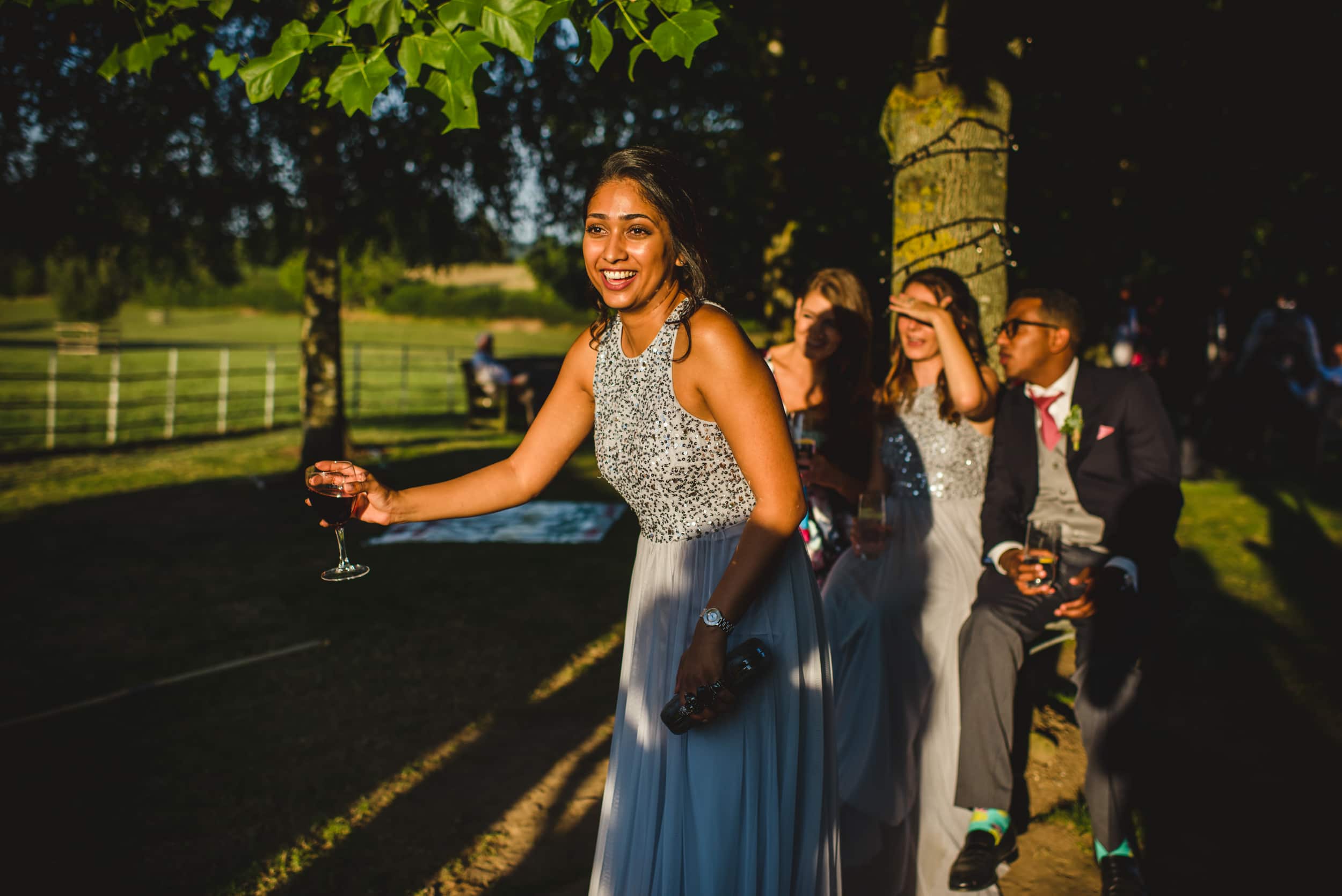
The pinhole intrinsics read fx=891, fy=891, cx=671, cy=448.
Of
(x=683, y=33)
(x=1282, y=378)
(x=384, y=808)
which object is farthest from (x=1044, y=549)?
(x=1282, y=378)

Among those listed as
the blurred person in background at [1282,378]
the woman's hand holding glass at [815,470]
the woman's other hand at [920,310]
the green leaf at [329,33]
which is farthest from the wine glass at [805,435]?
the blurred person in background at [1282,378]

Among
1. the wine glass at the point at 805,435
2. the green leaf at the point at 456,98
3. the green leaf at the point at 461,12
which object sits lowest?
the wine glass at the point at 805,435

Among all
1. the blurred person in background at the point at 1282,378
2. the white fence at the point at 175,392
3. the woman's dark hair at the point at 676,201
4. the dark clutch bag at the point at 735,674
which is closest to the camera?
the dark clutch bag at the point at 735,674

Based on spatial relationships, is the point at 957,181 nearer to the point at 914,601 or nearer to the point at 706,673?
the point at 914,601

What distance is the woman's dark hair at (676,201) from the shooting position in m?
2.12

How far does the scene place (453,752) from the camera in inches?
164

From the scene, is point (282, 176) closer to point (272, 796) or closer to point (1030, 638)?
point (272, 796)

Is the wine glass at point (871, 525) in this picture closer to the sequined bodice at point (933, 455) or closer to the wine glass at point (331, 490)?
the sequined bodice at point (933, 455)

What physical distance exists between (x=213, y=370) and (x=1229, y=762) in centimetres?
3408

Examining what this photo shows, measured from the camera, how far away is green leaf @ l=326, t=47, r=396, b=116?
2.81 meters

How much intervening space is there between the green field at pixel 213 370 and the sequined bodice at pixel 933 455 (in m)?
12.1

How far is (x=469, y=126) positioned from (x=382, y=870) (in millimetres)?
2616

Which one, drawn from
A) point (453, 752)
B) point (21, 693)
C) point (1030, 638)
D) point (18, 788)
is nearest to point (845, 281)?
point (1030, 638)

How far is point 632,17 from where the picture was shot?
301cm
